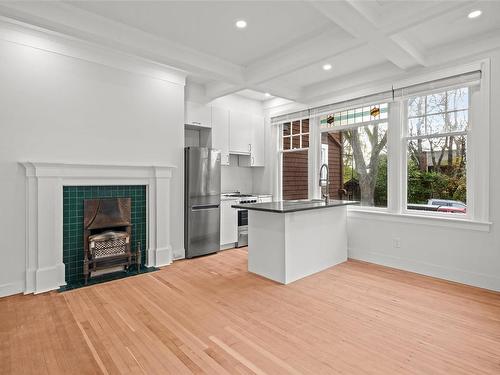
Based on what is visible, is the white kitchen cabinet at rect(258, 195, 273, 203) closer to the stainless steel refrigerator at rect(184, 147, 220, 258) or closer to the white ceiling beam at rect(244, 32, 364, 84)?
the stainless steel refrigerator at rect(184, 147, 220, 258)

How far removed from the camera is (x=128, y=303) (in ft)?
9.37

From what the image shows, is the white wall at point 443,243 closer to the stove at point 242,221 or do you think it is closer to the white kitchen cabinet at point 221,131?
the stove at point 242,221

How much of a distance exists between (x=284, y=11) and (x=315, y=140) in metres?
2.58

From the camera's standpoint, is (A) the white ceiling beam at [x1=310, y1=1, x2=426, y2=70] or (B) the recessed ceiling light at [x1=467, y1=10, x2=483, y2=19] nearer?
(A) the white ceiling beam at [x1=310, y1=1, x2=426, y2=70]

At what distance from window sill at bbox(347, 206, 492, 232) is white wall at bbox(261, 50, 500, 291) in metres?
0.01

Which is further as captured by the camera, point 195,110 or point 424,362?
point 195,110

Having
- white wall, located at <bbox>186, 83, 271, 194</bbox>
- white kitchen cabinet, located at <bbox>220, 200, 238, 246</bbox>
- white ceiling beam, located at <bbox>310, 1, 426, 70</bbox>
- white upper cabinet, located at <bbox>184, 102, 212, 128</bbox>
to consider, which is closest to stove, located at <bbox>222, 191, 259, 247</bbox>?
white kitchen cabinet, located at <bbox>220, 200, 238, 246</bbox>

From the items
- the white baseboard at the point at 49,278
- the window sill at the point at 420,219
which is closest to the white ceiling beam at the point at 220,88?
the window sill at the point at 420,219

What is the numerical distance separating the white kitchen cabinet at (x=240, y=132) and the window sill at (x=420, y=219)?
2.27 meters

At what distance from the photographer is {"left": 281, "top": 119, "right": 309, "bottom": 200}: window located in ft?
17.6

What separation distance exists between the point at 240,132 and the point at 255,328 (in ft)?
12.6

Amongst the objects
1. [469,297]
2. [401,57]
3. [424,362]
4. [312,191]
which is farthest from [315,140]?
[424,362]

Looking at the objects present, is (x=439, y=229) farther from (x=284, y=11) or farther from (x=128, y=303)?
(x=128, y=303)

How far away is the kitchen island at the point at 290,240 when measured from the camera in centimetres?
337
